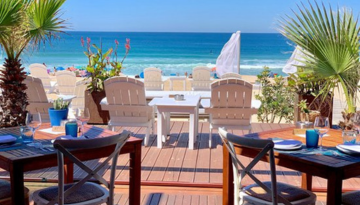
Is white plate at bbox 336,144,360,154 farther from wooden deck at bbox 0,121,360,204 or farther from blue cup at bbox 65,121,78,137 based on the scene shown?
blue cup at bbox 65,121,78,137

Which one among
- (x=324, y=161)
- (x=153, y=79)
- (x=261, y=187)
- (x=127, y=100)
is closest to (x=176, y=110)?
(x=127, y=100)

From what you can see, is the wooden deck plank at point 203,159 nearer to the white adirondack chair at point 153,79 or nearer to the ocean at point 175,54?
the white adirondack chair at point 153,79

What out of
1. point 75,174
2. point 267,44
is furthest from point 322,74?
point 267,44

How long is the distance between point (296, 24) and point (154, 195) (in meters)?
2.28

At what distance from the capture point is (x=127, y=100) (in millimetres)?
5797

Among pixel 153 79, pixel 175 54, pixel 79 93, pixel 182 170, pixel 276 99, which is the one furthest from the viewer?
pixel 175 54

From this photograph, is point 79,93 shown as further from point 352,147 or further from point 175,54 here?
point 175,54

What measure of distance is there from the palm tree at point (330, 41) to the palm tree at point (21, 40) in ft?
8.26

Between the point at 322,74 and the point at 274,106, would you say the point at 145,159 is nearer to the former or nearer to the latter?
the point at 322,74

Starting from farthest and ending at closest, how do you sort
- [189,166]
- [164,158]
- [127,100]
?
[127,100], [164,158], [189,166]

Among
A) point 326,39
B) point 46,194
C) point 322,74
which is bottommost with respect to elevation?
point 46,194

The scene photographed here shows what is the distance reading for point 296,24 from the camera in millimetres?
4594

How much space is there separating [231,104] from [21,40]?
2.64m

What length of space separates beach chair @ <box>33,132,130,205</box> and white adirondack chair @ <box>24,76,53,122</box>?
3.08 metres
